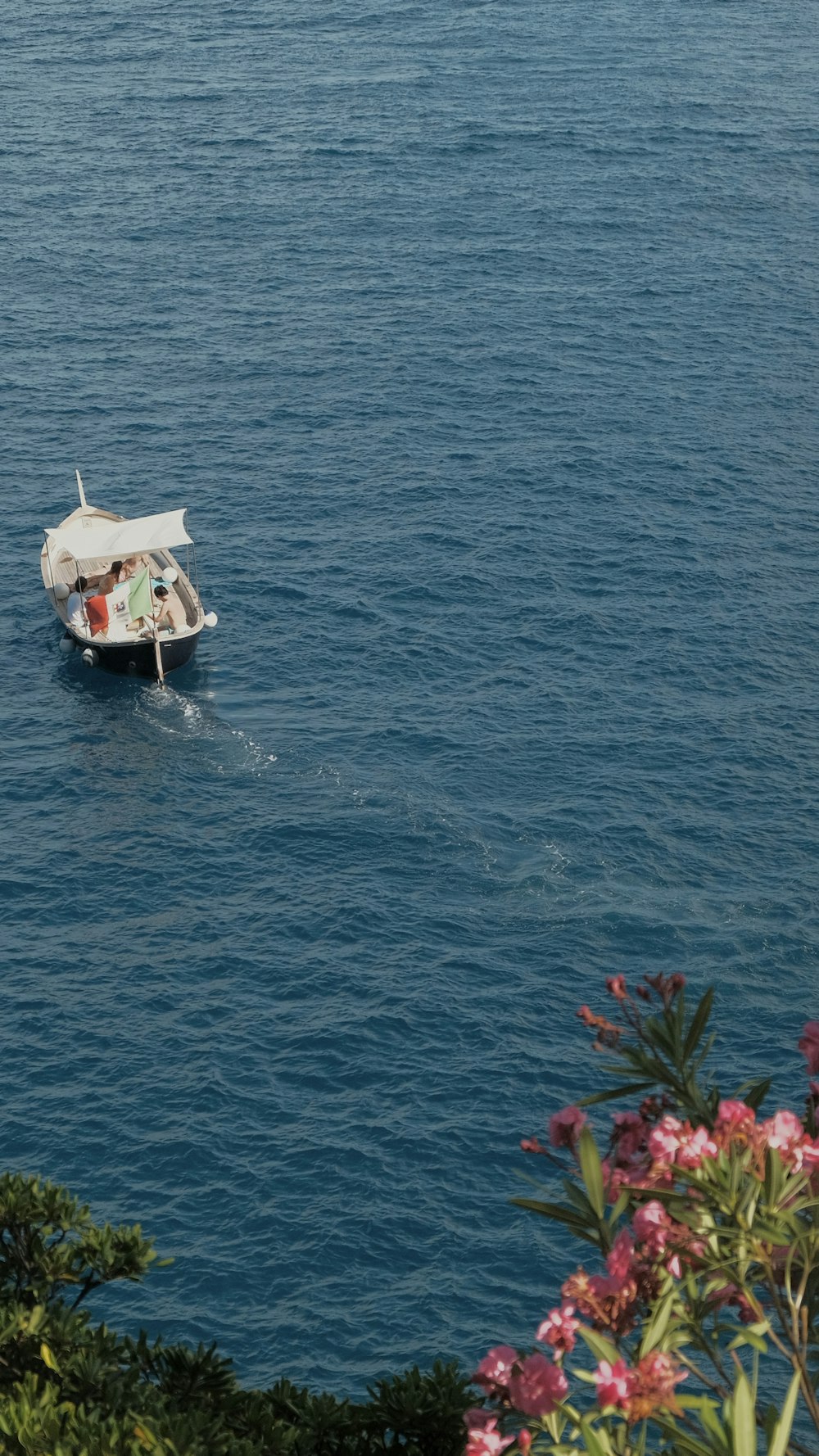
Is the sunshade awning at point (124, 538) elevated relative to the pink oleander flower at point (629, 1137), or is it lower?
elevated

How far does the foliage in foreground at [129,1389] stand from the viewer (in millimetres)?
22531

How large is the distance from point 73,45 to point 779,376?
102 meters

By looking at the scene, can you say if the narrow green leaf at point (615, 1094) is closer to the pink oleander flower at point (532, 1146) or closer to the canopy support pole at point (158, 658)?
the pink oleander flower at point (532, 1146)

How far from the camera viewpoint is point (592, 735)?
273 feet

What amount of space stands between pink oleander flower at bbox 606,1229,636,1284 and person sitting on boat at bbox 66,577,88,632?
245ft

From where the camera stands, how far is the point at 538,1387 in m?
16.7

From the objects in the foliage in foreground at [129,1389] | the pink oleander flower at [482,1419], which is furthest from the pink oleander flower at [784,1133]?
the foliage in foreground at [129,1389]

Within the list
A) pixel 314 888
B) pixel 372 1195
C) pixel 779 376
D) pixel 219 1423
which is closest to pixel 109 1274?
pixel 219 1423

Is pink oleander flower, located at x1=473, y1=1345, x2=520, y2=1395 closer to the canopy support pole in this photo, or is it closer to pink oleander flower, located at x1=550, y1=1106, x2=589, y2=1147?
pink oleander flower, located at x1=550, y1=1106, x2=589, y2=1147

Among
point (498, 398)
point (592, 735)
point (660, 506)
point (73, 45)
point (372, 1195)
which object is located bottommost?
point (372, 1195)

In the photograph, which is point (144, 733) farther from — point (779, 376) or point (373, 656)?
point (779, 376)

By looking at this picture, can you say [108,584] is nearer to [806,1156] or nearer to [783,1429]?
[806,1156]

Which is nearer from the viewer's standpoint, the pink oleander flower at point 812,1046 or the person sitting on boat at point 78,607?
the pink oleander flower at point 812,1046

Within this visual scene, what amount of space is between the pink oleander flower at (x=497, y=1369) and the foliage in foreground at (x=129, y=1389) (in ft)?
20.7
